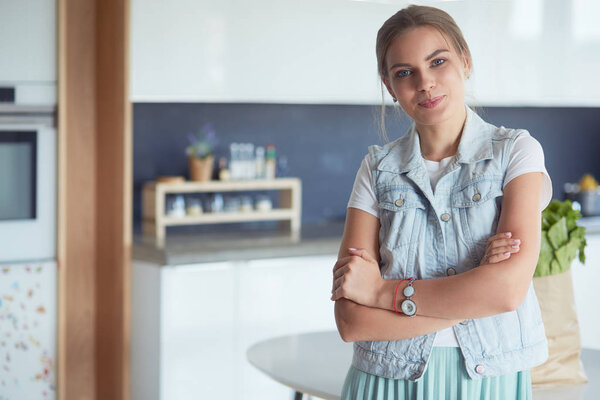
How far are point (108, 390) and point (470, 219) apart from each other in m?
2.58

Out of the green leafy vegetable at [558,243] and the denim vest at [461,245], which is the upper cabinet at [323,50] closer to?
the green leafy vegetable at [558,243]

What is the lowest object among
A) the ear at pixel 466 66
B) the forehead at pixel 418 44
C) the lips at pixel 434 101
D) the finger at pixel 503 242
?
the finger at pixel 503 242

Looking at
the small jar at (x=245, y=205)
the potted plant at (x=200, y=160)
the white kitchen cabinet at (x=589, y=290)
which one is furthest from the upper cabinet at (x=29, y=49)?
the white kitchen cabinet at (x=589, y=290)

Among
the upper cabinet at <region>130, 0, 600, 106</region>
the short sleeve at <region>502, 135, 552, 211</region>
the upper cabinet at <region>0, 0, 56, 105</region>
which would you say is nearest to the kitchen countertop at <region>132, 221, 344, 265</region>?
the upper cabinet at <region>130, 0, 600, 106</region>

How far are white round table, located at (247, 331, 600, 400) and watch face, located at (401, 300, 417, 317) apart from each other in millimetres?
356

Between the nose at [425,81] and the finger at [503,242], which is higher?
the nose at [425,81]

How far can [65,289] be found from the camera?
348cm

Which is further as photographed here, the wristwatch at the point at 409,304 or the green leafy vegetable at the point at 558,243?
the green leafy vegetable at the point at 558,243

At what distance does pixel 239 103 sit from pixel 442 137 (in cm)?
252

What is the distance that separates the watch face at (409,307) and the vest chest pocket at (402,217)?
109 mm

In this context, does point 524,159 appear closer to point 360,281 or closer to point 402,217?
point 402,217

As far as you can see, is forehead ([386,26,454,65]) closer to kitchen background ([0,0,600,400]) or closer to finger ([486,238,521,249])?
finger ([486,238,521,249])

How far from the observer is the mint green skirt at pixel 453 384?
139 cm

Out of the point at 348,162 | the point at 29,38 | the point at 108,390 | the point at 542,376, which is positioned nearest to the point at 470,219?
the point at 542,376
